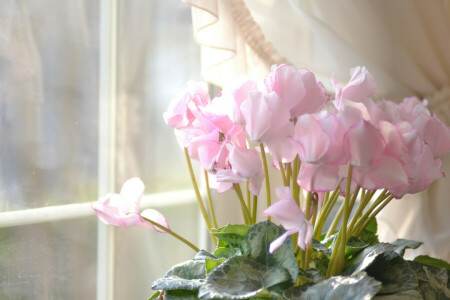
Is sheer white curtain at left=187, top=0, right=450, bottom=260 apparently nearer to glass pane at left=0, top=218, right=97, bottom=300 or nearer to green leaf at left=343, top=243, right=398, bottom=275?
glass pane at left=0, top=218, right=97, bottom=300

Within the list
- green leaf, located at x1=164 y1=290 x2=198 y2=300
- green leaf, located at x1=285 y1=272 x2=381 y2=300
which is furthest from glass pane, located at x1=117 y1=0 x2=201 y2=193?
green leaf, located at x1=285 y1=272 x2=381 y2=300

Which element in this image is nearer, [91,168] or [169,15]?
[91,168]

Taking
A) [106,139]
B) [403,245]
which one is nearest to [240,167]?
[403,245]

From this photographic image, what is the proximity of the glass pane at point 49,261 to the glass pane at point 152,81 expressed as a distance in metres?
0.14

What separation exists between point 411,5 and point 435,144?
2.01ft

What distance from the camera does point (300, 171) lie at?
66cm

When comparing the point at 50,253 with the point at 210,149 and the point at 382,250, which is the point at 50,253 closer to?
the point at 210,149

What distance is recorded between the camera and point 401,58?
1244 millimetres

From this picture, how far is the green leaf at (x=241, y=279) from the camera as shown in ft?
1.97

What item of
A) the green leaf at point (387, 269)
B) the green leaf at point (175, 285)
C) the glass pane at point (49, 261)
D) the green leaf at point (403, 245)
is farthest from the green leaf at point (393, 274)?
the glass pane at point (49, 261)

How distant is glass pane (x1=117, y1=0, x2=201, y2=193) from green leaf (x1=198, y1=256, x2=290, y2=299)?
1.43 feet

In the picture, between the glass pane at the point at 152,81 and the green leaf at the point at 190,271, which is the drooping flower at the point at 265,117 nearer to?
the green leaf at the point at 190,271

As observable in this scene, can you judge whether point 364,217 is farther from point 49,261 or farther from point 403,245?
point 49,261

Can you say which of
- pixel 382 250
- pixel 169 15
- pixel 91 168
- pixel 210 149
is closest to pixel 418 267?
pixel 382 250
